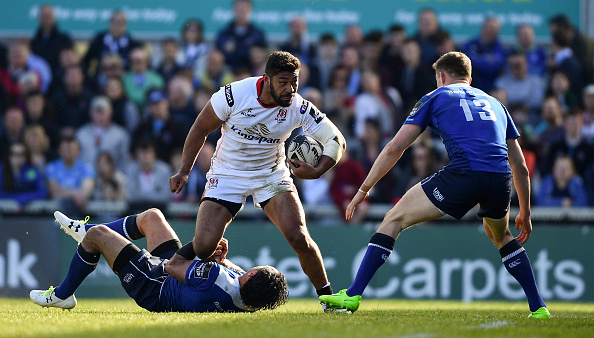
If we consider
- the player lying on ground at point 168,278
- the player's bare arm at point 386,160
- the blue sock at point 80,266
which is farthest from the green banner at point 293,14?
the player's bare arm at point 386,160

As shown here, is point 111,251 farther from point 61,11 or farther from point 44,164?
point 61,11

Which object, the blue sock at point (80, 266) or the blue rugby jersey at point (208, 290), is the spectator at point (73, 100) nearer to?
the blue sock at point (80, 266)

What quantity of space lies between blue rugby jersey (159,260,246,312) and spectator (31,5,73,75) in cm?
856

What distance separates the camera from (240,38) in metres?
14.3

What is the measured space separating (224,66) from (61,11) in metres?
3.36

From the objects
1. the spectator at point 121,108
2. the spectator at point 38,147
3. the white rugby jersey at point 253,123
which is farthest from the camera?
the spectator at point 121,108

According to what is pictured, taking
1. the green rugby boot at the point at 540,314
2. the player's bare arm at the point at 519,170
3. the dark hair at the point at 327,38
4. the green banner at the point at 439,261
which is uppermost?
the dark hair at the point at 327,38

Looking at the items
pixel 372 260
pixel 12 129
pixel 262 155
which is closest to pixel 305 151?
pixel 262 155

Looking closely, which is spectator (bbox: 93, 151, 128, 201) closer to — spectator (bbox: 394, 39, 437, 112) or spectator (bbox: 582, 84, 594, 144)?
spectator (bbox: 394, 39, 437, 112)

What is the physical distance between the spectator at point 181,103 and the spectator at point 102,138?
0.93 metres

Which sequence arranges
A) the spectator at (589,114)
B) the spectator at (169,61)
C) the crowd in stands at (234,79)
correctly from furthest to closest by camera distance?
the spectator at (169,61), the spectator at (589,114), the crowd in stands at (234,79)

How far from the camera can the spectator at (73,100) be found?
1362 cm

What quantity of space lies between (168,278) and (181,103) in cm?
696

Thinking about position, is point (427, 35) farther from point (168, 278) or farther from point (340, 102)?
point (168, 278)
